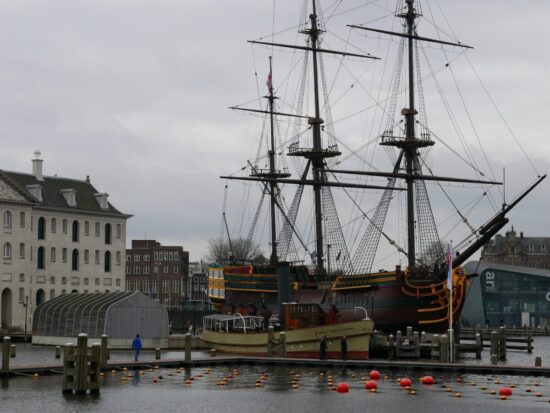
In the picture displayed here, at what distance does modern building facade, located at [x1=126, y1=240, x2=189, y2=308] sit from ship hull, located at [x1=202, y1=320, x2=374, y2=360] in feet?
377

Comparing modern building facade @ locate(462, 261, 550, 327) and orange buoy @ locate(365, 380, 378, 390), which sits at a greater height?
modern building facade @ locate(462, 261, 550, 327)

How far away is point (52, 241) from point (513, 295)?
187 feet

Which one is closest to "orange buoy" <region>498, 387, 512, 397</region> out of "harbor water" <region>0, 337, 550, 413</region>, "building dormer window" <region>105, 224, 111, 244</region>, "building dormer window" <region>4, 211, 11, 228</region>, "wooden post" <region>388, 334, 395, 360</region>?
"harbor water" <region>0, 337, 550, 413</region>

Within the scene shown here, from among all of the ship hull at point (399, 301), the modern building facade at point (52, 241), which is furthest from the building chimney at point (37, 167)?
the ship hull at point (399, 301)

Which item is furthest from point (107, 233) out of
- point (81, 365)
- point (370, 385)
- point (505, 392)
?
point (505, 392)

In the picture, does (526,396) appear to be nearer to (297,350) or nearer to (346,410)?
(346,410)

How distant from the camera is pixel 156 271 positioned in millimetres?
180750

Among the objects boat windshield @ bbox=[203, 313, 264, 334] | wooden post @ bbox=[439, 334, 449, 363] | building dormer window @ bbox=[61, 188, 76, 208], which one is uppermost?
building dormer window @ bbox=[61, 188, 76, 208]

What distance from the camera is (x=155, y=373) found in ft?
176

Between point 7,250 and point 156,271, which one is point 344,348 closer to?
point 7,250

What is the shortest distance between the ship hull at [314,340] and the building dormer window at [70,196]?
185 ft

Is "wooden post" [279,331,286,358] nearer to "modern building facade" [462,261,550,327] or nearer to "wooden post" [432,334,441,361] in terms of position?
"wooden post" [432,334,441,361]

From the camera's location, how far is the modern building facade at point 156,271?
182375 mm

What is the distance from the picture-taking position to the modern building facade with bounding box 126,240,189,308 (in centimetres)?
18238
